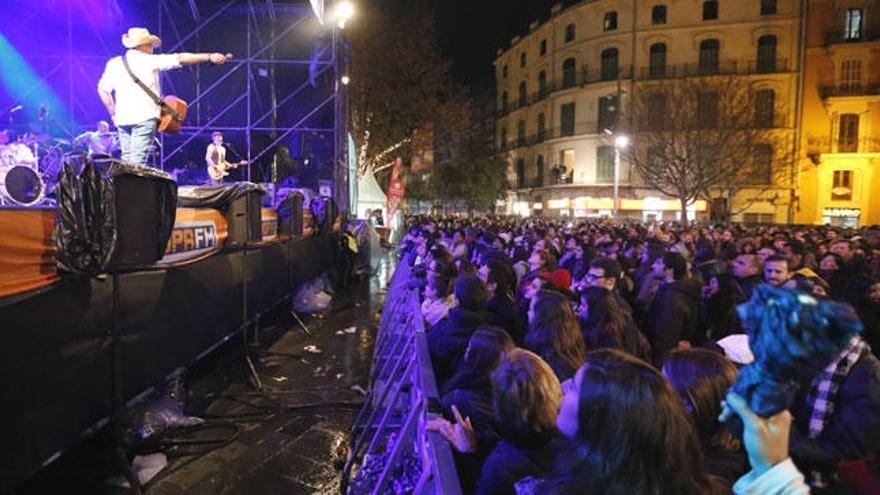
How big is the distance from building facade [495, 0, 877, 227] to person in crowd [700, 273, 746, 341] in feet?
103

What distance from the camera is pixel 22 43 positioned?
9750 mm

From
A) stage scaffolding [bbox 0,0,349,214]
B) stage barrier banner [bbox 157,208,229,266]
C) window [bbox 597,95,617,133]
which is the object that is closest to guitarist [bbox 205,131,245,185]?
stage scaffolding [bbox 0,0,349,214]

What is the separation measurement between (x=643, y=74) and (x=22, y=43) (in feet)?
148

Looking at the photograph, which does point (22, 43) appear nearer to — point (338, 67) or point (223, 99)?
point (223, 99)

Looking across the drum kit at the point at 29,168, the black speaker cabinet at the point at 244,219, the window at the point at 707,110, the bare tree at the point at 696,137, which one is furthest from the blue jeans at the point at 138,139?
the window at the point at 707,110

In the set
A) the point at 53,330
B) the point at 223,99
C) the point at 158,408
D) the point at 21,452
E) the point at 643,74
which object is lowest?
the point at 158,408

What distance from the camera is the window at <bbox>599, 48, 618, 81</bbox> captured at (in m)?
45.7

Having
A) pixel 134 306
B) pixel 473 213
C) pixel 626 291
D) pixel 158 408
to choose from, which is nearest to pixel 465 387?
pixel 134 306

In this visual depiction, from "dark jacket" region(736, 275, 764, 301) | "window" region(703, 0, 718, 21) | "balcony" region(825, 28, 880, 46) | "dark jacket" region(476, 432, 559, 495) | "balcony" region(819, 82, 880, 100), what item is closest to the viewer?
"dark jacket" region(476, 432, 559, 495)

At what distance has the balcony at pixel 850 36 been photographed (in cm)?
3856

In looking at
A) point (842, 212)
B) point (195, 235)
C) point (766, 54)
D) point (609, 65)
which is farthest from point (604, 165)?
point (195, 235)

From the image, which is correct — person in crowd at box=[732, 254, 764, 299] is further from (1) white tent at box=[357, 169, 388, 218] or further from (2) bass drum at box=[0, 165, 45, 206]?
(1) white tent at box=[357, 169, 388, 218]

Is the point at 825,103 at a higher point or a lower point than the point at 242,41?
higher

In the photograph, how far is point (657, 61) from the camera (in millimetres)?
45031
